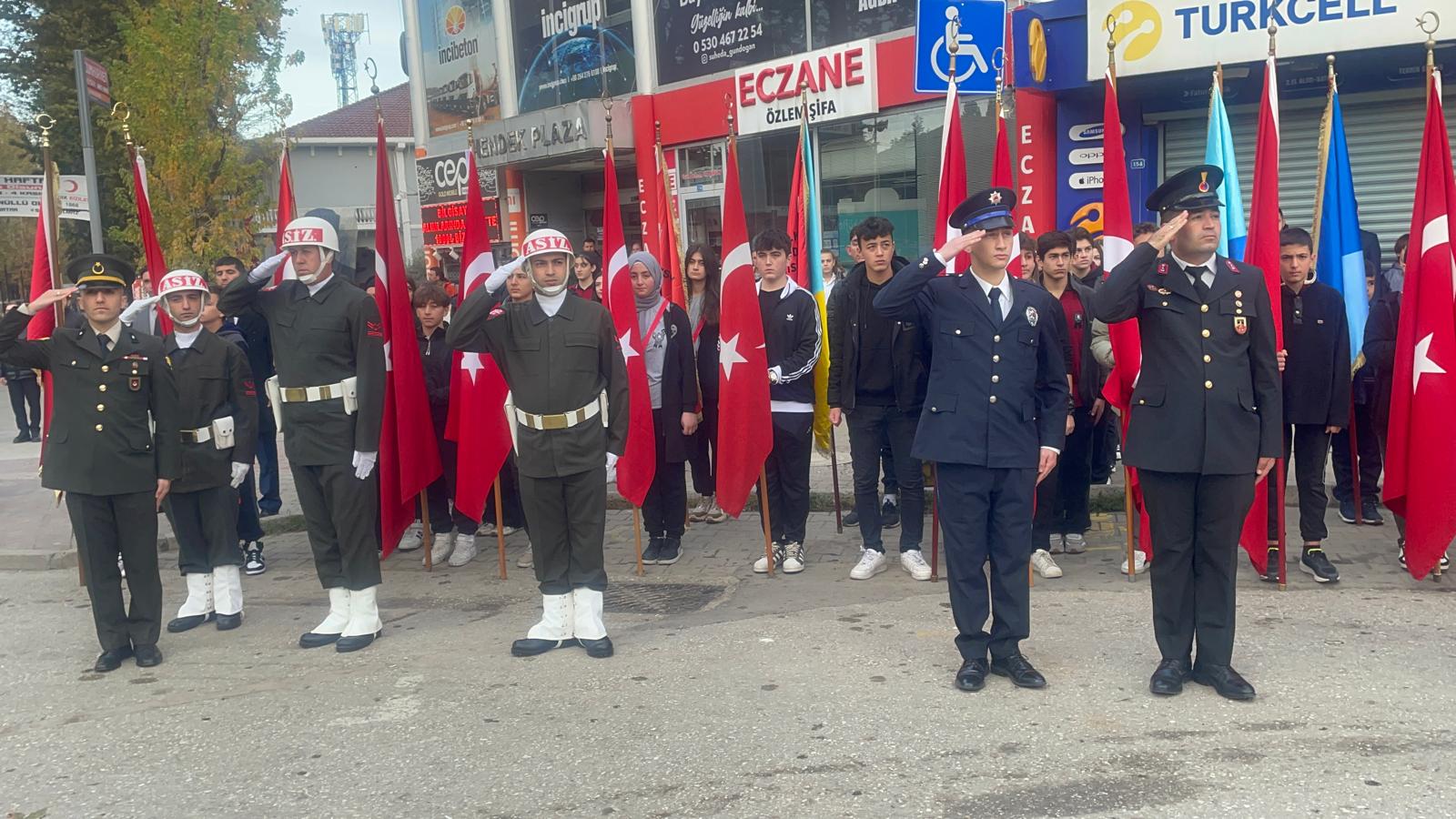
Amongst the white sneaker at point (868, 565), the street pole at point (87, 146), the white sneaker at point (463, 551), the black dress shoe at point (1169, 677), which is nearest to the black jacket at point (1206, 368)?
the black dress shoe at point (1169, 677)

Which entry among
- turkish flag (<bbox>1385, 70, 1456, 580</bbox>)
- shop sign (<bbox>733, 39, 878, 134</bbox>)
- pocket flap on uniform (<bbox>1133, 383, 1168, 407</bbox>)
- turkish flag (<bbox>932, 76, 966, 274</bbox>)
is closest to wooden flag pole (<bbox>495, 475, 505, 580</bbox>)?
turkish flag (<bbox>932, 76, 966, 274</bbox>)

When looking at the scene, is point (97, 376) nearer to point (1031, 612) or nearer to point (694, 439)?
point (694, 439)

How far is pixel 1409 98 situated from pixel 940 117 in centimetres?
459

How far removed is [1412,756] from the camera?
4.20m

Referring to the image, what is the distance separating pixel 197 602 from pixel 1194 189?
5.42 m

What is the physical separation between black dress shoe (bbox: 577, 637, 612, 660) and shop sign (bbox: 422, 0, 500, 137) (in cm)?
1602

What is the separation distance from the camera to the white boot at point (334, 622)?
624 centimetres

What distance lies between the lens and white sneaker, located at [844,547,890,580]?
7.12 m

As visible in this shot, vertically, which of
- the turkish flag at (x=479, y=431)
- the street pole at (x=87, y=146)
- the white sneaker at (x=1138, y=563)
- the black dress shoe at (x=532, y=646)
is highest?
the street pole at (x=87, y=146)

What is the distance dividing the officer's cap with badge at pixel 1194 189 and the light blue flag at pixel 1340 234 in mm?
2740

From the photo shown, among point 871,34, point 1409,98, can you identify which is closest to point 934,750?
point 1409,98

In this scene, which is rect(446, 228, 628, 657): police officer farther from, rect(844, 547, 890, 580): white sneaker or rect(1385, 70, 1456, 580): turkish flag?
rect(1385, 70, 1456, 580): turkish flag

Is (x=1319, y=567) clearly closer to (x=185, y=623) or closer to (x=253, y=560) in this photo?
(x=185, y=623)

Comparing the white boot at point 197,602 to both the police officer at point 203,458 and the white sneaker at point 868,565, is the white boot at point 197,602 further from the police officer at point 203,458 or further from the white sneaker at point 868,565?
the white sneaker at point 868,565
